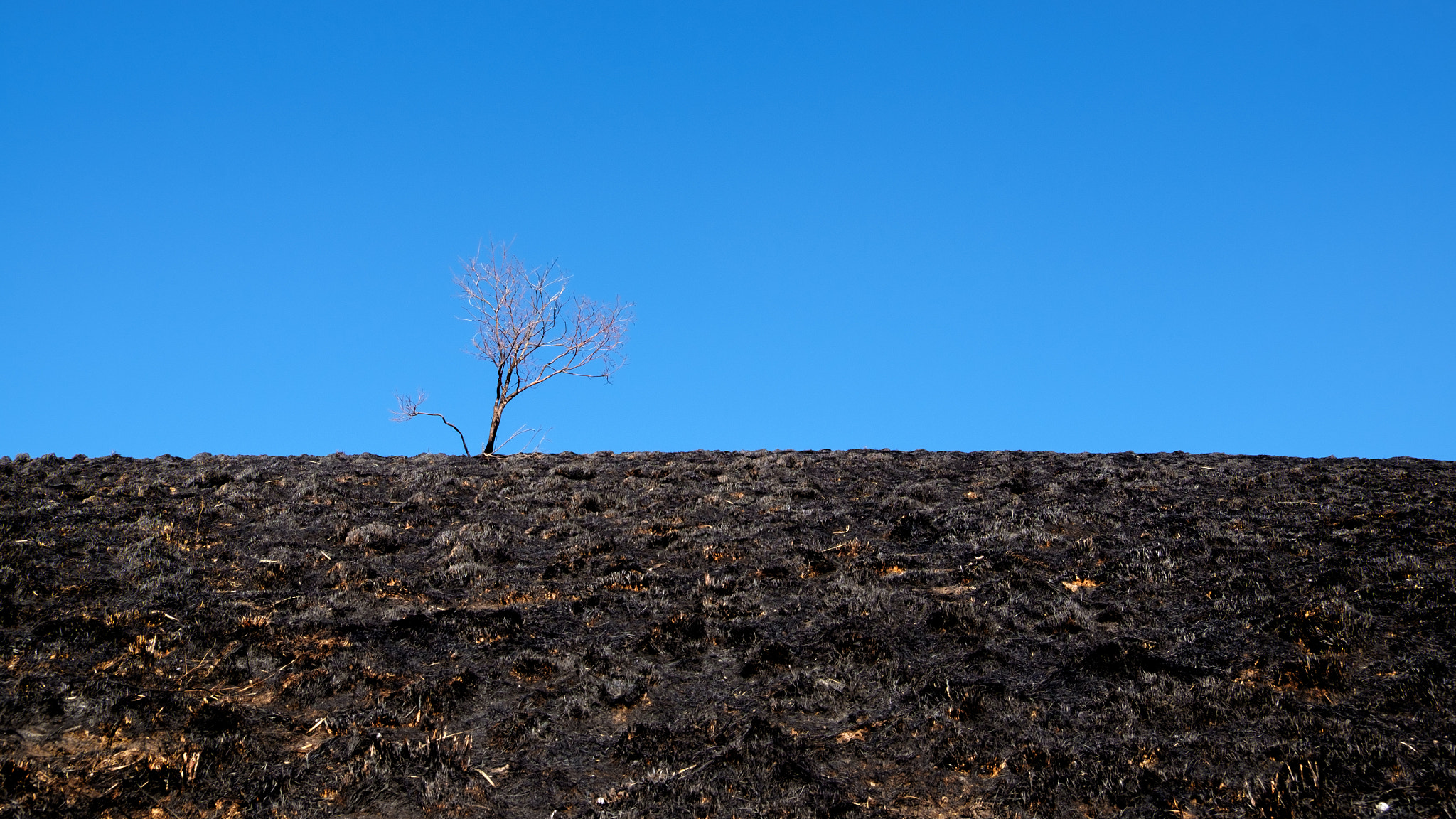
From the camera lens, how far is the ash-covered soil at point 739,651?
8938mm

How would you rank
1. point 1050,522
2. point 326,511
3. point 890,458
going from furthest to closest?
1. point 890,458
2. point 326,511
3. point 1050,522

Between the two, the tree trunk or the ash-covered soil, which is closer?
the ash-covered soil

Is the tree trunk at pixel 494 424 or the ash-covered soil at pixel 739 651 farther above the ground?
the tree trunk at pixel 494 424

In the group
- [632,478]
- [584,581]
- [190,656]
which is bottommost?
[190,656]

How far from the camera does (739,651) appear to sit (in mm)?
11898

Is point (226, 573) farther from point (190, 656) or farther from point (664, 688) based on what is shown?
point (664, 688)

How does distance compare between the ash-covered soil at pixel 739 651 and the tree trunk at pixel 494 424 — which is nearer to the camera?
the ash-covered soil at pixel 739 651

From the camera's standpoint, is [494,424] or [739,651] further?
[494,424]

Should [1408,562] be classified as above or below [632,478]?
below

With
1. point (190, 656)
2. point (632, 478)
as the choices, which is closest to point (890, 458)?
point (632, 478)

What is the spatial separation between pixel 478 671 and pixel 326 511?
7.91 m

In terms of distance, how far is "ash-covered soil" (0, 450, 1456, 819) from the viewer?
894 centimetres

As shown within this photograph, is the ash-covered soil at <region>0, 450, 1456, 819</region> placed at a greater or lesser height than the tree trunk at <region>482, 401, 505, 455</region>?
lesser

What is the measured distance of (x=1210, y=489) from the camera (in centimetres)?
1817
